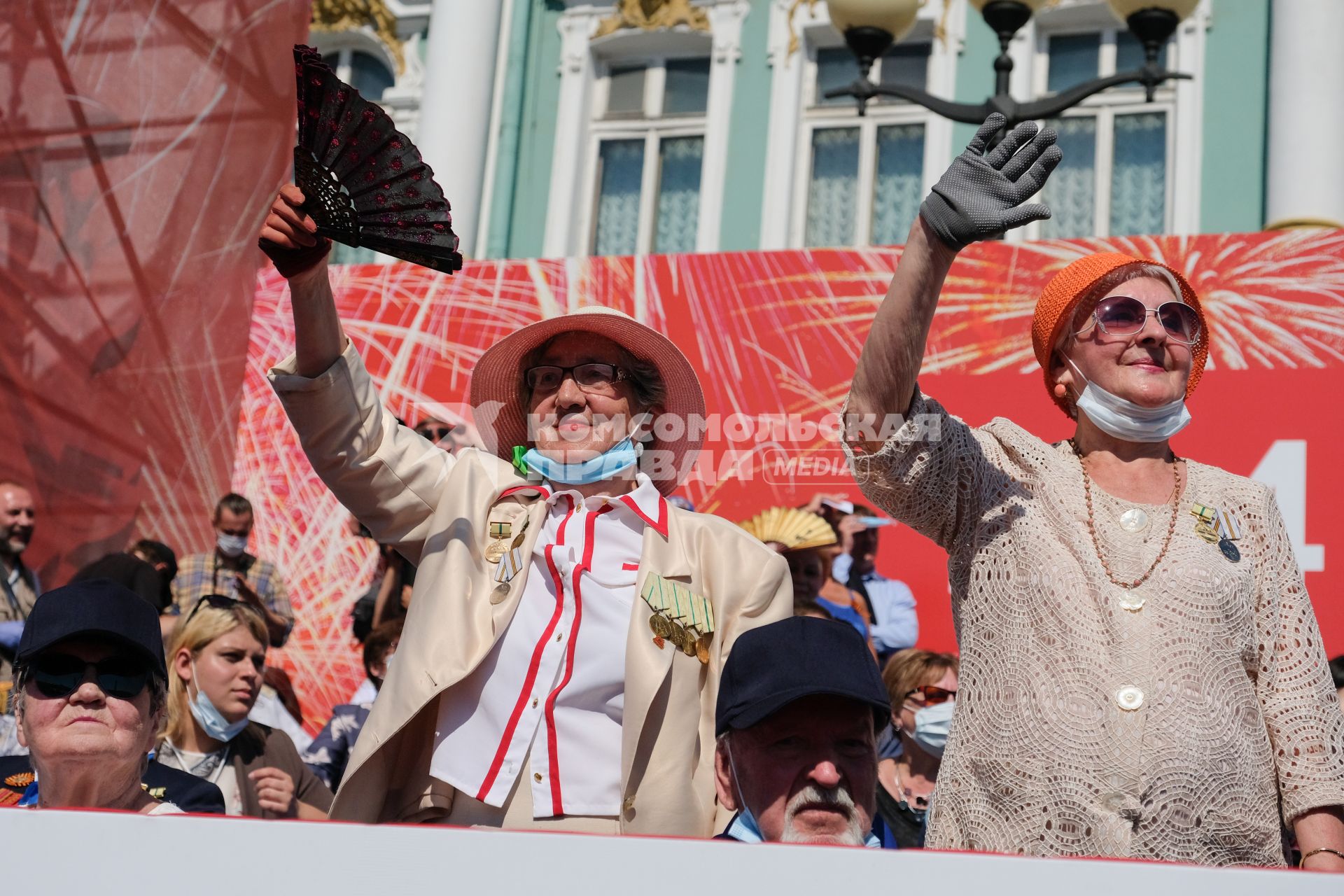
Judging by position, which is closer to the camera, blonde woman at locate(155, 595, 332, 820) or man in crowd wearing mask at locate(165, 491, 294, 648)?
blonde woman at locate(155, 595, 332, 820)

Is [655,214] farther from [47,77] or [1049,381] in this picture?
[1049,381]

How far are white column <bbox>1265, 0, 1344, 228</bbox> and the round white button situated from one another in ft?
20.4

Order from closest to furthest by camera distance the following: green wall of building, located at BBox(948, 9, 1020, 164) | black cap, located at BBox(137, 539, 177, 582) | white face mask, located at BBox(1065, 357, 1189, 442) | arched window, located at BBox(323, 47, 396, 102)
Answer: white face mask, located at BBox(1065, 357, 1189, 442), black cap, located at BBox(137, 539, 177, 582), green wall of building, located at BBox(948, 9, 1020, 164), arched window, located at BBox(323, 47, 396, 102)

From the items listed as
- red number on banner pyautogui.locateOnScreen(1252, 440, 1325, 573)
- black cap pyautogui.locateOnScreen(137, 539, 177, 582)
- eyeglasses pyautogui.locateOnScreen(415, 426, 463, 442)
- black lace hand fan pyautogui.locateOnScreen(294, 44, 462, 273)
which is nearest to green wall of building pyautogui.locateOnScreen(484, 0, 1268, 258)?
red number on banner pyautogui.locateOnScreen(1252, 440, 1325, 573)

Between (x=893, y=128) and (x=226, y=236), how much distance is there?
5229 millimetres

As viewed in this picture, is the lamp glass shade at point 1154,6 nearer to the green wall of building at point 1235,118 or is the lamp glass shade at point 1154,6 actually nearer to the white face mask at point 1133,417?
the green wall of building at point 1235,118

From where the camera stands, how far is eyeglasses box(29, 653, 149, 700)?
2900 millimetres

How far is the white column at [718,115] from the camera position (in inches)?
418

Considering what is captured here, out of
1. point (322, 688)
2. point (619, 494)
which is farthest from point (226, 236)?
point (619, 494)

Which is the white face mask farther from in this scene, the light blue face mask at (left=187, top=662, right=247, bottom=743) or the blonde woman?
the light blue face mask at (left=187, top=662, right=247, bottom=743)

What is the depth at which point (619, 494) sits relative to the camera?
10.9 ft

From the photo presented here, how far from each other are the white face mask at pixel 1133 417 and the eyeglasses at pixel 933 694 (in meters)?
2.21

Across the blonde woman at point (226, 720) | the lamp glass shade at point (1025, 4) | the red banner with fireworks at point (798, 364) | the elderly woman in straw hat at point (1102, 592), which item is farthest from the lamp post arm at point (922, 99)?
the elderly woman in straw hat at point (1102, 592)

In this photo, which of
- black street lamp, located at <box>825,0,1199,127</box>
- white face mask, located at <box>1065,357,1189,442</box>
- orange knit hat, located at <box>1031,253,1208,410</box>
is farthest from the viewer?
black street lamp, located at <box>825,0,1199,127</box>
